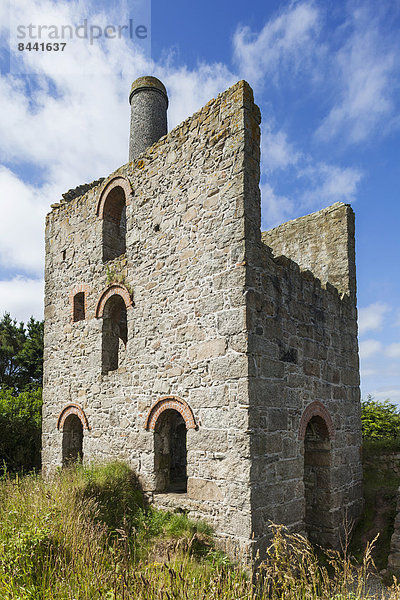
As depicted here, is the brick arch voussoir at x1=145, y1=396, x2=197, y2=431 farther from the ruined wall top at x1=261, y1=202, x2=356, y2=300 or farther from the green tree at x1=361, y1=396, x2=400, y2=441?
the green tree at x1=361, y1=396, x2=400, y2=441

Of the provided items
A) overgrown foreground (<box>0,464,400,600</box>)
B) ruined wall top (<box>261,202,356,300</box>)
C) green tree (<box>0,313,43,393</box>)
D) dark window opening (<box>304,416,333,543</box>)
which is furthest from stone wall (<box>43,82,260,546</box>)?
green tree (<box>0,313,43,393</box>)

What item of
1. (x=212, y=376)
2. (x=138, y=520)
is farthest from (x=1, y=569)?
(x=212, y=376)

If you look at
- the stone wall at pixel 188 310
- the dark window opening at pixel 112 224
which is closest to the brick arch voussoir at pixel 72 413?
the stone wall at pixel 188 310

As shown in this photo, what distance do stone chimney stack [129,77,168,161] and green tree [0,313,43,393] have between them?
10.3 meters

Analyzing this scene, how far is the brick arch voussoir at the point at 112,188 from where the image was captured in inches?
374

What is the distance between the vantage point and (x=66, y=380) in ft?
35.1

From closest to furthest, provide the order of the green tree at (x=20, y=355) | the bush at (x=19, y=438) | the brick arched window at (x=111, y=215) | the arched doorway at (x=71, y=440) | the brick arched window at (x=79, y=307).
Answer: the brick arched window at (x=111, y=215), the arched doorway at (x=71, y=440), the brick arched window at (x=79, y=307), the bush at (x=19, y=438), the green tree at (x=20, y=355)

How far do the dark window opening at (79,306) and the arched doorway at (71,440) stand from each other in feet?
7.51

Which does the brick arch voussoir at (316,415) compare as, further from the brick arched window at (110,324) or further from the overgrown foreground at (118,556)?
the brick arched window at (110,324)

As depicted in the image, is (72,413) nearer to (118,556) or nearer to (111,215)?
(111,215)

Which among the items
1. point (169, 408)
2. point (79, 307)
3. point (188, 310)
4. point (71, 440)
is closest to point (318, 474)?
point (169, 408)

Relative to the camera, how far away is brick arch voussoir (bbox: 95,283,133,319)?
9.08m

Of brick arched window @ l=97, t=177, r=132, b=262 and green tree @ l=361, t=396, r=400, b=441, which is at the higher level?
brick arched window @ l=97, t=177, r=132, b=262

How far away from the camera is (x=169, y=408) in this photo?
25.7ft
